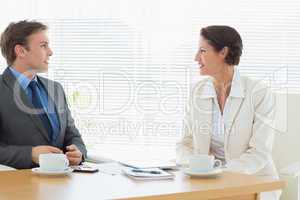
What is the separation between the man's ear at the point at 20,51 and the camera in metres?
2.78

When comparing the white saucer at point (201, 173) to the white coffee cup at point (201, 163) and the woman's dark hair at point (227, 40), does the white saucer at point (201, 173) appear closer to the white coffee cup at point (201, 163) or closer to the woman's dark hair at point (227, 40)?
the white coffee cup at point (201, 163)

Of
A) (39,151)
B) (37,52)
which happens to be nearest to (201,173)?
(39,151)

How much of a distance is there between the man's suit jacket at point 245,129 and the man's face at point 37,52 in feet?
2.79

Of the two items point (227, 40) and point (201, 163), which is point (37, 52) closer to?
point (227, 40)

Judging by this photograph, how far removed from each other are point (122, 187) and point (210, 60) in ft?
4.58

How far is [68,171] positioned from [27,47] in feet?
3.57

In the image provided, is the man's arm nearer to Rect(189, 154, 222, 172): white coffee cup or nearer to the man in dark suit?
the man in dark suit

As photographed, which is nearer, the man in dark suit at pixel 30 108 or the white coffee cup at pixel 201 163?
the white coffee cup at pixel 201 163

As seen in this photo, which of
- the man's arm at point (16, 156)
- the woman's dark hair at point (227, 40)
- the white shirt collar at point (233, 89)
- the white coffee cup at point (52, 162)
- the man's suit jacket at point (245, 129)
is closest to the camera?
the white coffee cup at point (52, 162)

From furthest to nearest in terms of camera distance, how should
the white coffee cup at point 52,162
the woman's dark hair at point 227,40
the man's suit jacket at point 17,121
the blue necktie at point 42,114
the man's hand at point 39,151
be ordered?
the woman's dark hair at point 227,40 → the blue necktie at point 42,114 → the man's suit jacket at point 17,121 → the man's hand at point 39,151 → the white coffee cup at point 52,162

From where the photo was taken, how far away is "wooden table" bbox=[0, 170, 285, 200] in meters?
1.58

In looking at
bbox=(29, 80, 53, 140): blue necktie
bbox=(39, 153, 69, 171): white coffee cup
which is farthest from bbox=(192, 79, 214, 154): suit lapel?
bbox=(39, 153, 69, 171): white coffee cup

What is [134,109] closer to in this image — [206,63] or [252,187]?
[206,63]

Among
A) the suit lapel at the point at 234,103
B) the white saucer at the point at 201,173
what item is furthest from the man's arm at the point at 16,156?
the suit lapel at the point at 234,103
